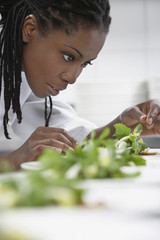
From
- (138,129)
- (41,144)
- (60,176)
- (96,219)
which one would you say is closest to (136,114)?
(138,129)

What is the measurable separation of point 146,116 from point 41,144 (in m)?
0.39

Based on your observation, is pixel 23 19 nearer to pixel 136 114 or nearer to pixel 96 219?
pixel 136 114

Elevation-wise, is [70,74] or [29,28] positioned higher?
[29,28]

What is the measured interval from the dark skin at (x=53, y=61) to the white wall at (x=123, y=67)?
1702mm

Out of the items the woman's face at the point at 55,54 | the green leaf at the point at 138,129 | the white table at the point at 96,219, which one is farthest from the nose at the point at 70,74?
the white table at the point at 96,219

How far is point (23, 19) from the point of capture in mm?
1188

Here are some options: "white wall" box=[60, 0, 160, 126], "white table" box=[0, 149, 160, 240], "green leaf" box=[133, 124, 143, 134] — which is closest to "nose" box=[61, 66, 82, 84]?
"green leaf" box=[133, 124, 143, 134]

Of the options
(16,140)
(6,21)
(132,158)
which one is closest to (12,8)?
(6,21)

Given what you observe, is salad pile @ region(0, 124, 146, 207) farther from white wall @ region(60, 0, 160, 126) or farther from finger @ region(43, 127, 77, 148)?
white wall @ region(60, 0, 160, 126)

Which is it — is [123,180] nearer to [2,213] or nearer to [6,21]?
[2,213]

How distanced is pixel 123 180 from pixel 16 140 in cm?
96

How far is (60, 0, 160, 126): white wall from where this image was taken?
2.97 m

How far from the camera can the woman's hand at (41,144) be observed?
934mm

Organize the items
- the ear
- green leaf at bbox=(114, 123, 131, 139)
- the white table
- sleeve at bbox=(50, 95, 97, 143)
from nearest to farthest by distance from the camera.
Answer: the white table, green leaf at bbox=(114, 123, 131, 139), the ear, sleeve at bbox=(50, 95, 97, 143)
